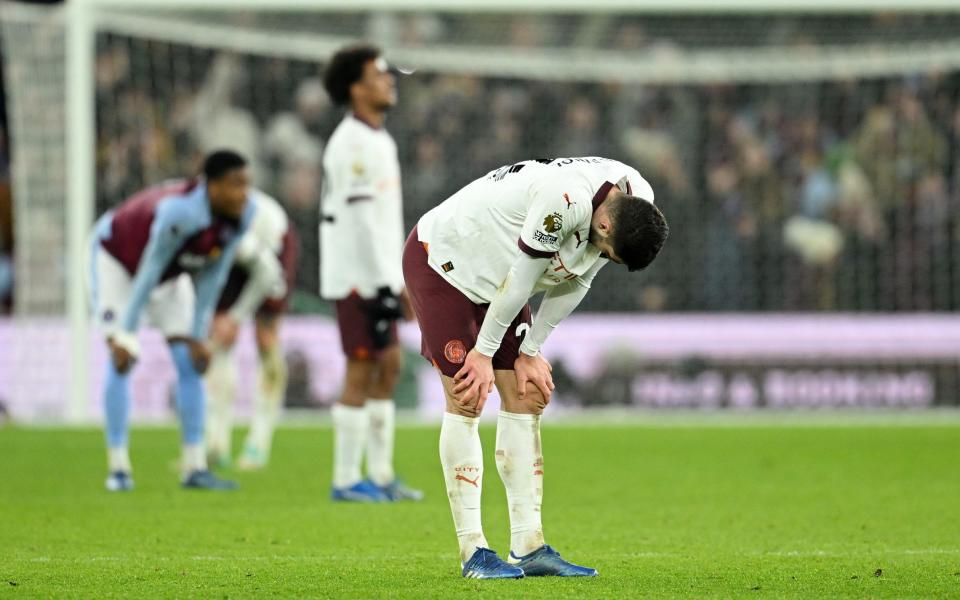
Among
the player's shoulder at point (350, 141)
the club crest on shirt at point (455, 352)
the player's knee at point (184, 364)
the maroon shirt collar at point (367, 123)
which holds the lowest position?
the player's knee at point (184, 364)

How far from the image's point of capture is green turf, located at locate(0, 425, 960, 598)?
17.3 feet

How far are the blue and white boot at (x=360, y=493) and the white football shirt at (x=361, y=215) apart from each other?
1.10 metres

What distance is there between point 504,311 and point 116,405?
4759 mm

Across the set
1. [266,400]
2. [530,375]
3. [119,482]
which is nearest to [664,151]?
[266,400]

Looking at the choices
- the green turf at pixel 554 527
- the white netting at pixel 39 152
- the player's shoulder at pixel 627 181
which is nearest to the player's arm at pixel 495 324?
the player's shoulder at pixel 627 181

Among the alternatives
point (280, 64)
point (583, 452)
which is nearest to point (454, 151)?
point (280, 64)

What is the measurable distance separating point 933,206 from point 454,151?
5.63 metres

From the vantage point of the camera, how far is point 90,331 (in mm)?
15805

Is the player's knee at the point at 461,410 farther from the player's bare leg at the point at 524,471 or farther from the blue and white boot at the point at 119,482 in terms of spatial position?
the blue and white boot at the point at 119,482

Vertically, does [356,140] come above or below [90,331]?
above

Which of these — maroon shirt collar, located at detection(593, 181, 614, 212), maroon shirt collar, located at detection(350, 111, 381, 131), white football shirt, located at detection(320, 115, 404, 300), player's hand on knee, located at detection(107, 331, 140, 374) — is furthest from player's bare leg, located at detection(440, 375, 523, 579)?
player's hand on knee, located at detection(107, 331, 140, 374)

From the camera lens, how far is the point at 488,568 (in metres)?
5.38

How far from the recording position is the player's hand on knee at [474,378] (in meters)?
5.31

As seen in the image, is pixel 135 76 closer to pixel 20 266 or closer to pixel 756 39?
pixel 20 266
